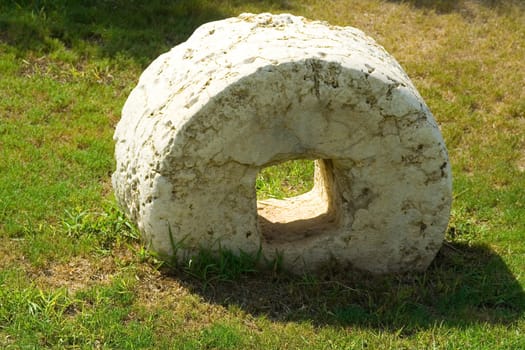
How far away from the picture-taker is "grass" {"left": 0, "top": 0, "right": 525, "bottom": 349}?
5.02 meters

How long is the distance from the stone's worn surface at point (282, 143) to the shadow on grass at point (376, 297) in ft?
0.44

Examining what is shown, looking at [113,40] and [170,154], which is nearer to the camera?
[170,154]

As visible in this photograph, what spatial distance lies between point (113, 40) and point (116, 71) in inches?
21.3

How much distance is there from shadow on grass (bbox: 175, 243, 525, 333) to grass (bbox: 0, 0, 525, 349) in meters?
0.01

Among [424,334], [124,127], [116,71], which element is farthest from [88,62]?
[424,334]

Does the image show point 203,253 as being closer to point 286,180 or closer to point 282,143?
point 282,143

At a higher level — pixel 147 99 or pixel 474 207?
pixel 147 99

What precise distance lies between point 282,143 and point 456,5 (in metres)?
6.10

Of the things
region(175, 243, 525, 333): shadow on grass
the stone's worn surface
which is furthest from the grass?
the stone's worn surface

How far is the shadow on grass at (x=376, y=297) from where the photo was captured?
5.15m

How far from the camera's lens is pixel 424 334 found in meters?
5.00

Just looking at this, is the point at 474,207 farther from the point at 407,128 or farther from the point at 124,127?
the point at 124,127

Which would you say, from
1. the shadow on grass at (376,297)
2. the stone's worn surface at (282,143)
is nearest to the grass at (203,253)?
the shadow on grass at (376,297)

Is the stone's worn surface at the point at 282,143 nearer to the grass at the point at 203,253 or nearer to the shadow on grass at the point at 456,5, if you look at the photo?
the grass at the point at 203,253
